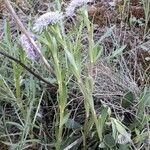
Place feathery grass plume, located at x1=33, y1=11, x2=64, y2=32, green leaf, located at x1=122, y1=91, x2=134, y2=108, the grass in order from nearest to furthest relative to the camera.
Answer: feathery grass plume, located at x1=33, y1=11, x2=64, y2=32 → the grass → green leaf, located at x1=122, y1=91, x2=134, y2=108

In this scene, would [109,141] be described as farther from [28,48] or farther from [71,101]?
[28,48]

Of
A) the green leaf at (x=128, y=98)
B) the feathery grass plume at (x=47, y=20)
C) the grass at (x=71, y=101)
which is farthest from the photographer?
the green leaf at (x=128, y=98)

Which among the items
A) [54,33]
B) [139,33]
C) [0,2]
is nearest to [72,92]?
[54,33]

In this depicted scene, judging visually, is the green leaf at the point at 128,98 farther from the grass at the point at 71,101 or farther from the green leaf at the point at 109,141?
the green leaf at the point at 109,141

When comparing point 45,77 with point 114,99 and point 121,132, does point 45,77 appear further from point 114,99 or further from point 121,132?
point 121,132

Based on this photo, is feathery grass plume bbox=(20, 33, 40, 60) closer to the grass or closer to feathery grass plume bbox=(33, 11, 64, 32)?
the grass

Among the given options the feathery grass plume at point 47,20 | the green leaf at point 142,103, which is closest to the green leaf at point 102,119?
the green leaf at point 142,103

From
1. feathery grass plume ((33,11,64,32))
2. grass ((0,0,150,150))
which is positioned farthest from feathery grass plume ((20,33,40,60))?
feathery grass plume ((33,11,64,32))

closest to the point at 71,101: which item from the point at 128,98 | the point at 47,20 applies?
the point at 128,98

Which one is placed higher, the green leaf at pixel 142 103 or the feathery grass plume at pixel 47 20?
the feathery grass plume at pixel 47 20
